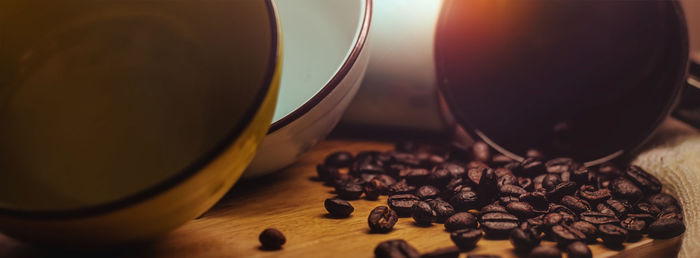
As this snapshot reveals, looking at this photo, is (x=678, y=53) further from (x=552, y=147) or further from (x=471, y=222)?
(x=471, y=222)

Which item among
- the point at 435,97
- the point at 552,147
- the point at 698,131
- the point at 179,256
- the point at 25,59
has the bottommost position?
the point at 698,131

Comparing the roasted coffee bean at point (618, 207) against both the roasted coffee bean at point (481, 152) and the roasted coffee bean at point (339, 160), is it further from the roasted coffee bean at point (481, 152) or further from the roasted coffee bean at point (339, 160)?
the roasted coffee bean at point (339, 160)

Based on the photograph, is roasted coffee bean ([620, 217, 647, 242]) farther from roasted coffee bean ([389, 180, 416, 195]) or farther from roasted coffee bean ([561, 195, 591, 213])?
roasted coffee bean ([389, 180, 416, 195])

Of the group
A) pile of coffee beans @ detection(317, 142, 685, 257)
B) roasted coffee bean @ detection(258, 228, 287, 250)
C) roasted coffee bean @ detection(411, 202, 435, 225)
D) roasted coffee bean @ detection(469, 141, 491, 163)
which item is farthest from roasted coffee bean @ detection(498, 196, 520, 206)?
roasted coffee bean @ detection(258, 228, 287, 250)

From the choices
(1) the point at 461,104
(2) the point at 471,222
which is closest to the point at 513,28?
(1) the point at 461,104

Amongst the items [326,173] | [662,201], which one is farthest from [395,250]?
[662,201]
